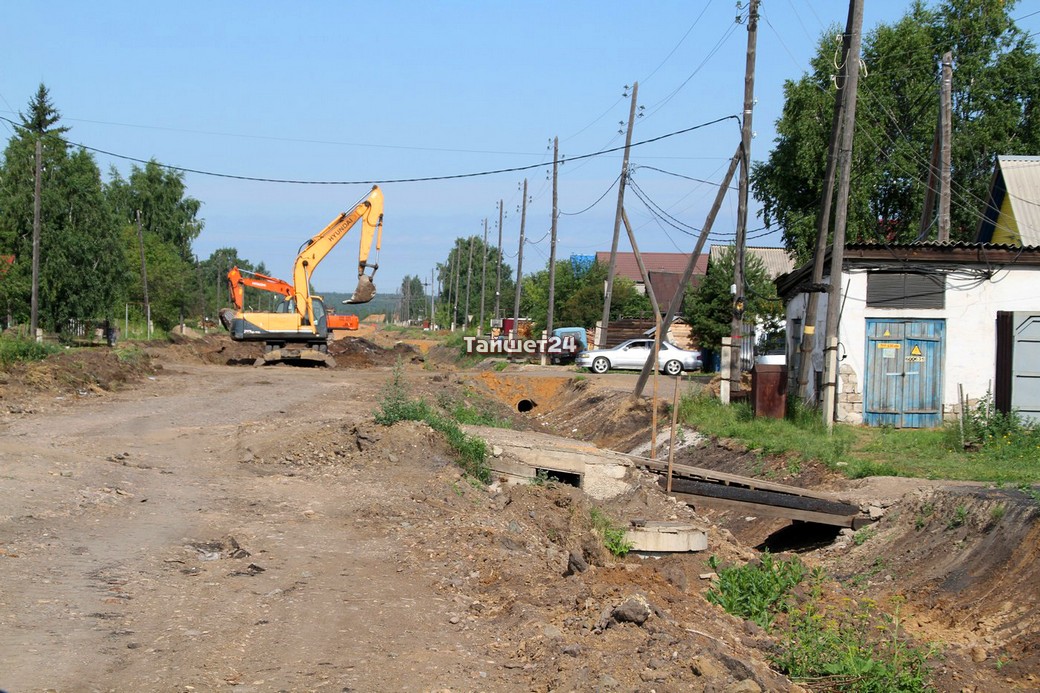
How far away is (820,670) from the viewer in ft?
26.7

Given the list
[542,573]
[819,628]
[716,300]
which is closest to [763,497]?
[819,628]

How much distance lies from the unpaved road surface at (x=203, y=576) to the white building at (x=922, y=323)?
32.6 ft

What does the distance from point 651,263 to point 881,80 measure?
51.9 m

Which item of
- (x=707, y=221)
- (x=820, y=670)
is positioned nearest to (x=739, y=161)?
(x=707, y=221)

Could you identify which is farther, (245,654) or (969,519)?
(969,519)

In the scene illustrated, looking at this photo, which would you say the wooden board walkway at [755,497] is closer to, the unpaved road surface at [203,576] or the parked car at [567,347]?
the unpaved road surface at [203,576]

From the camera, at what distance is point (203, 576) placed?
8211 mm

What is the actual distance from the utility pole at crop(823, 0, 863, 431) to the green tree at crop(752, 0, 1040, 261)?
74.5 ft

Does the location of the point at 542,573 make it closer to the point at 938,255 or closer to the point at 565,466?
the point at 565,466

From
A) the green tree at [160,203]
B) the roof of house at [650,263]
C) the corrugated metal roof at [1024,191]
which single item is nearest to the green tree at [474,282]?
the roof of house at [650,263]

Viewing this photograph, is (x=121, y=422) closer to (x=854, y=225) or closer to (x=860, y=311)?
(x=860, y=311)

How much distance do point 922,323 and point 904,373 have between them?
3.41 feet

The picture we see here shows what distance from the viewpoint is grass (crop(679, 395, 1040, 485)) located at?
1478 centimetres

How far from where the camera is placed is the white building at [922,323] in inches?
770
